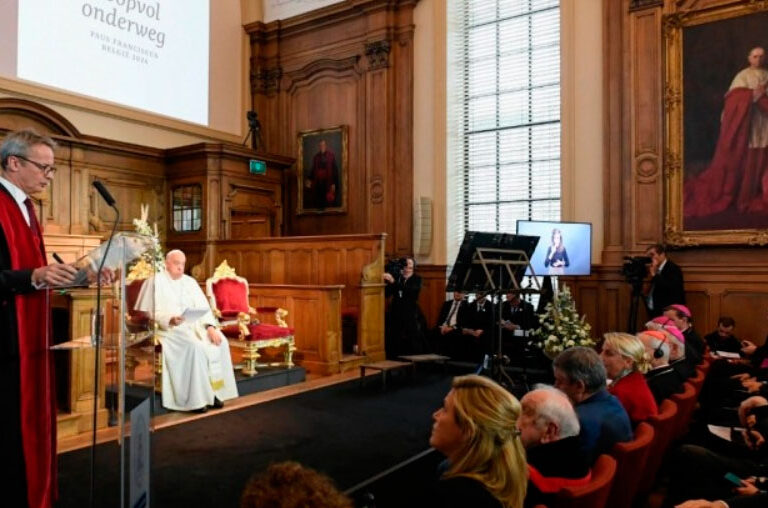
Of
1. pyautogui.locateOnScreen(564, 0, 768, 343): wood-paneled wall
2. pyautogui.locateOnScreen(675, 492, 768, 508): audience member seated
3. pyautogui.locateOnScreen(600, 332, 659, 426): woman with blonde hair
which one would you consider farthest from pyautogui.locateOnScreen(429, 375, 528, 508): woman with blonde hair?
pyautogui.locateOnScreen(564, 0, 768, 343): wood-paneled wall

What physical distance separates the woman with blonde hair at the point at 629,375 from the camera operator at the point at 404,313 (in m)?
4.16

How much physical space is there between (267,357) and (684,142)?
17.2 feet

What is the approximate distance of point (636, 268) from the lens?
680 cm

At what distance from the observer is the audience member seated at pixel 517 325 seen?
7020 mm

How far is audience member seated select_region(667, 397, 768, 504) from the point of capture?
271cm

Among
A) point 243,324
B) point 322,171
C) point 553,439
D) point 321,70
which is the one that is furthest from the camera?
point 321,70

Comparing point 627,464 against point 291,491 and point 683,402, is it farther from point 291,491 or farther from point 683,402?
point 291,491

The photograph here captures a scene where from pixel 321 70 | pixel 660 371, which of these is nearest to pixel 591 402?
pixel 660 371

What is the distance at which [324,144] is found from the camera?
32.8ft

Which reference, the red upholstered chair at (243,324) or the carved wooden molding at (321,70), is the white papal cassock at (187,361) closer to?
the red upholstered chair at (243,324)

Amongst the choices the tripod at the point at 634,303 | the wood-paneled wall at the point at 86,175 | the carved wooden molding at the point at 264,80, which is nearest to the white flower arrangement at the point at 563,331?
the tripod at the point at 634,303

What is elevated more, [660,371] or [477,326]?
[660,371]

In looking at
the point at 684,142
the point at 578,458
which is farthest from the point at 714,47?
the point at 578,458

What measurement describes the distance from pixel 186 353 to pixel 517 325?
3774 mm
